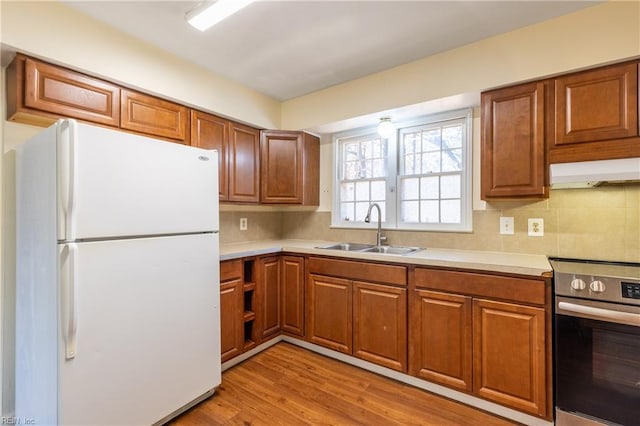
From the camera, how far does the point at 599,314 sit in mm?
1458

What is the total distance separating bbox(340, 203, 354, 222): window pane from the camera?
3.09m

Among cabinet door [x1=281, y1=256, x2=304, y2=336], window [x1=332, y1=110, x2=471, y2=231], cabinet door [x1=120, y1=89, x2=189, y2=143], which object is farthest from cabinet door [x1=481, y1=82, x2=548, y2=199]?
cabinet door [x1=120, y1=89, x2=189, y2=143]

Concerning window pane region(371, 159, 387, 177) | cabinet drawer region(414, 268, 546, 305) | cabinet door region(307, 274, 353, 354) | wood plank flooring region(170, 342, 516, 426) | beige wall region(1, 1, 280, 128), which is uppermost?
beige wall region(1, 1, 280, 128)

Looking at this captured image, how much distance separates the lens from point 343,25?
1.87 meters

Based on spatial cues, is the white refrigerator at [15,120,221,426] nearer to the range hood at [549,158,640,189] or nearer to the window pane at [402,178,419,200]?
the window pane at [402,178,419,200]

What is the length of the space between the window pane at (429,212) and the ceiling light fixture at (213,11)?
199cm

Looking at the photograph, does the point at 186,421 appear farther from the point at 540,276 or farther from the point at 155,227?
the point at 540,276

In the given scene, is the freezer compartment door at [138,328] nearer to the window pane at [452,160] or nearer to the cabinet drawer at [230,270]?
the cabinet drawer at [230,270]

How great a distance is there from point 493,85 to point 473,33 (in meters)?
0.36

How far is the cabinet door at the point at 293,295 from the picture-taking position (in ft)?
8.69

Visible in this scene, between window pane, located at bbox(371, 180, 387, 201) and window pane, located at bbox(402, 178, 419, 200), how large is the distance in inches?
7.2

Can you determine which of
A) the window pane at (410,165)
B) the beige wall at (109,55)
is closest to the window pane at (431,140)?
the window pane at (410,165)

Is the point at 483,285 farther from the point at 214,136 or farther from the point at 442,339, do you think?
the point at 214,136

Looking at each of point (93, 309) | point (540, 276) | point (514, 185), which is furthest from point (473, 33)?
point (93, 309)
